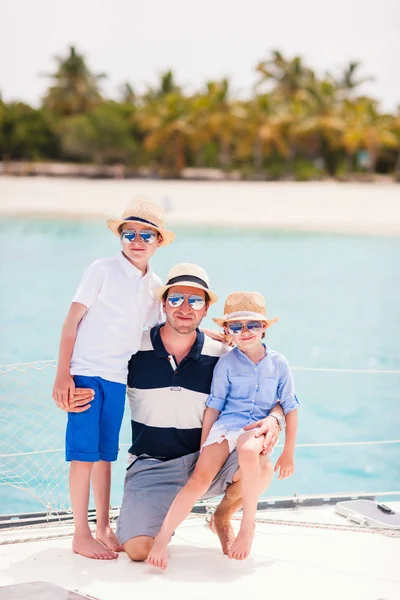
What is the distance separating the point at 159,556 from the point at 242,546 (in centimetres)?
32

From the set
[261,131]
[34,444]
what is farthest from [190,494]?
[261,131]

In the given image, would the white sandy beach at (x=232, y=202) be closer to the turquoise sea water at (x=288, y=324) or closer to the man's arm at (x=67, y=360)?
the turquoise sea water at (x=288, y=324)

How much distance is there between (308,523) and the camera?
3402 mm

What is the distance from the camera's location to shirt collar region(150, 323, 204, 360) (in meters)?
3.11

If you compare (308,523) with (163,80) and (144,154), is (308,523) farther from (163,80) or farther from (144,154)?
(163,80)

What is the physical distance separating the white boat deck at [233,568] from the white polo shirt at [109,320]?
724 mm

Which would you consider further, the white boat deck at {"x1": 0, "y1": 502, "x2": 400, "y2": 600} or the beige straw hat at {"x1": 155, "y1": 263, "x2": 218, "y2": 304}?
the beige straw hat at {"x1": 155, "y1": 263, "x2": 218, "y2": 304}

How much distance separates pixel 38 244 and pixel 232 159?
2017 centimetres

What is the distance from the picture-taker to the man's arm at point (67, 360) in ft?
9.79

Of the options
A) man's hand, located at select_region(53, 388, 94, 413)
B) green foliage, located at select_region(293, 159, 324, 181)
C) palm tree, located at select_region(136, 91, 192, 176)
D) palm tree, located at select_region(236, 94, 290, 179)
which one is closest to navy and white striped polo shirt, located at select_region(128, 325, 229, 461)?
man's hand, located at select_region(53, 388, 94, 413)

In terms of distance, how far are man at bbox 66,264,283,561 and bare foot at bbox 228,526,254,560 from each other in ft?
0.57

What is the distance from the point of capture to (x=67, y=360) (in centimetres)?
300

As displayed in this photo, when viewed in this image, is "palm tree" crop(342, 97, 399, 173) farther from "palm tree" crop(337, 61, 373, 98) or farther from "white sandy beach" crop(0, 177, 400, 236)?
"palm tree" crop(337, 61, 373, 98)

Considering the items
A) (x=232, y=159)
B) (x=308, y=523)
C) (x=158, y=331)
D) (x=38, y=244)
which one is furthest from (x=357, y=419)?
(x=232, y=159)
